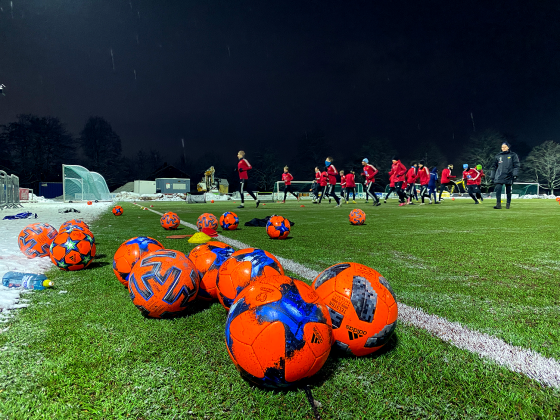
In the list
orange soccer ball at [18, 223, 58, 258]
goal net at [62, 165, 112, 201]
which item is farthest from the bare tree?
orange soccer ball at [18, 223, 58, 258]

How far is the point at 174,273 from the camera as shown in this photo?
2.58m

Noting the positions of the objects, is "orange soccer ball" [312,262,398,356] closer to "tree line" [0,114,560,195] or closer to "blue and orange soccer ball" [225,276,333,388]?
"blue and orange soccer ball" [225,276,333,388]

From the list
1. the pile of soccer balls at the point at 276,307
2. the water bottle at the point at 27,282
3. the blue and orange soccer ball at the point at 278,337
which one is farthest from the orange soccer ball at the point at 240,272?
the water bottle at the point at 27,282

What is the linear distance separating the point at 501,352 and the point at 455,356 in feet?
1.05

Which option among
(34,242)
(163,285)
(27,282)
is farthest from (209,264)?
(34,242)

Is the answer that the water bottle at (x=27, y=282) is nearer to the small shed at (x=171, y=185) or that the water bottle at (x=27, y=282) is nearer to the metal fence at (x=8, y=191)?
the metal fence at (x=8, y=191)

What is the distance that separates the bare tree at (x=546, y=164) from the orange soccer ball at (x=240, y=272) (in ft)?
267

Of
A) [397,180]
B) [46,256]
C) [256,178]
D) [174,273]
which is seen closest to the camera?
[174,273]

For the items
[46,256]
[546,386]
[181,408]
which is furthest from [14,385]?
[46,256]

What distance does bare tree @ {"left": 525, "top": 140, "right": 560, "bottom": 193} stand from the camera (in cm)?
6450

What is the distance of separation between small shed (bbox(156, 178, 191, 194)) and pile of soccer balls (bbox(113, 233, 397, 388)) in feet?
208

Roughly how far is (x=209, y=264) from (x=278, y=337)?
5.49ft

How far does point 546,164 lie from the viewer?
215 ft

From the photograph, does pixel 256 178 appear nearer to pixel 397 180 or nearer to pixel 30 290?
pixel 397 180
